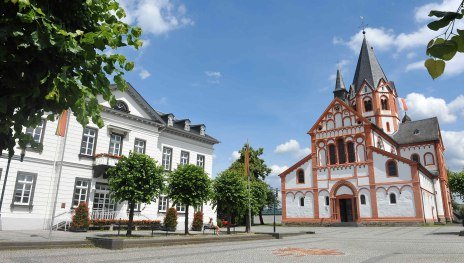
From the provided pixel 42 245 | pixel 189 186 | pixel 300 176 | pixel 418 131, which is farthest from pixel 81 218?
pixel 418 131

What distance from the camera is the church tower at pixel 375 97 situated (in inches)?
2137

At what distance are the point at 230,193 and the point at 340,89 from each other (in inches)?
1607

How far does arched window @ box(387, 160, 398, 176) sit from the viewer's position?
40.4 metres

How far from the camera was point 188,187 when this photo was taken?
22406 mm

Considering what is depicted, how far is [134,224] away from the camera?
26.4 metres

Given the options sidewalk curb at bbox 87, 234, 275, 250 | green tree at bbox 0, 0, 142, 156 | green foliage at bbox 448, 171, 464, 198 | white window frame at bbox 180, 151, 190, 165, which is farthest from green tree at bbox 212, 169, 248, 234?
green tree at bbox 0, 0, 142, 156

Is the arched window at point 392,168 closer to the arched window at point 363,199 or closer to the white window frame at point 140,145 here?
the arched window at point 363,199

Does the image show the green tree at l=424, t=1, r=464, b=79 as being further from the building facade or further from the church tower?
the church tower

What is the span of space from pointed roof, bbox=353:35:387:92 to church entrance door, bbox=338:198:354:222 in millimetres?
21900

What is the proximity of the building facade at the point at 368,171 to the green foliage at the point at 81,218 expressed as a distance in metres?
30.4

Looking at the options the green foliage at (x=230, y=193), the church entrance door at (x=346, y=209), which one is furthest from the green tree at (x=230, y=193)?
the church entrance door at (x=346, y=209)

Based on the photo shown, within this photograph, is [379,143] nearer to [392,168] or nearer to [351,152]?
[351,152]

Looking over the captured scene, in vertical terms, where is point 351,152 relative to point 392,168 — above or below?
above

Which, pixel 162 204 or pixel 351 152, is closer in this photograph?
pixel 162 204
